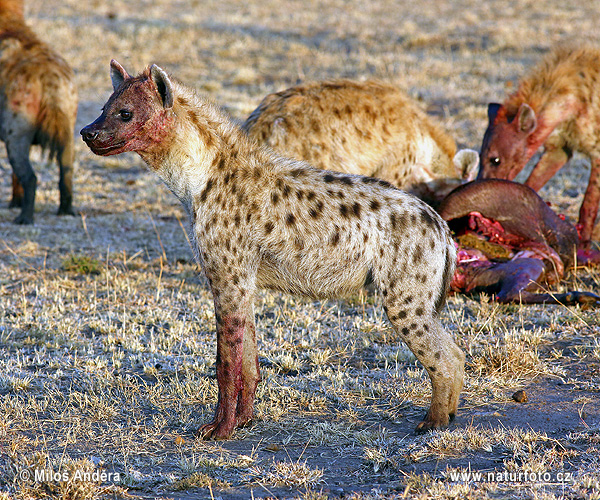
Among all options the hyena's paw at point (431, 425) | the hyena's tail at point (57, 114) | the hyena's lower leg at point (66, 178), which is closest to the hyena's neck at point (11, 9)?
the hyena's tail at point (57, 114)

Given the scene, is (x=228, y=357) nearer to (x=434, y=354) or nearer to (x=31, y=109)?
(x=434, y=354)

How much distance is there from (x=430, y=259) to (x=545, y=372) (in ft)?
5.00

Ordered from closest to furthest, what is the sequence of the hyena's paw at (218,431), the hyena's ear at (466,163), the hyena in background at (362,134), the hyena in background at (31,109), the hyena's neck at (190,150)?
the hyena's paw at (218,431)
the hyena's neck at (190,150)
the hyena in background at (362,134)
the hyena's ear at (466,163)
the hyena in background at (31,109)

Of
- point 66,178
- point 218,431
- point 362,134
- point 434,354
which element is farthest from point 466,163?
point 66,178

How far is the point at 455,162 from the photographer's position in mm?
7121

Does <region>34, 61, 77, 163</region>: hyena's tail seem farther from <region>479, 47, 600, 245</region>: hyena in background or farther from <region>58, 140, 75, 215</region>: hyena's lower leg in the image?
<region>479, 47, 600, 245</region>: hyena in background

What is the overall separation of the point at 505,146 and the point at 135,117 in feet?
15.6

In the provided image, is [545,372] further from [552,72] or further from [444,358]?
[552,72]

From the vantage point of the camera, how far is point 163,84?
4.18m

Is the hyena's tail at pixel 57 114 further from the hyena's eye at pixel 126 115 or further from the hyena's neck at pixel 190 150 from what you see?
the hyena's eye at pixel 126 115

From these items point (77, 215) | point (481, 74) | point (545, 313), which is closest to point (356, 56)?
point (481, 74)

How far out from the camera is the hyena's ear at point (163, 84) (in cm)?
407

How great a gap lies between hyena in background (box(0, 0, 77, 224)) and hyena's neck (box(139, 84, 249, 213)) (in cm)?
489

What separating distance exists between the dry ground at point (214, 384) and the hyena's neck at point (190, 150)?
1149 mm
